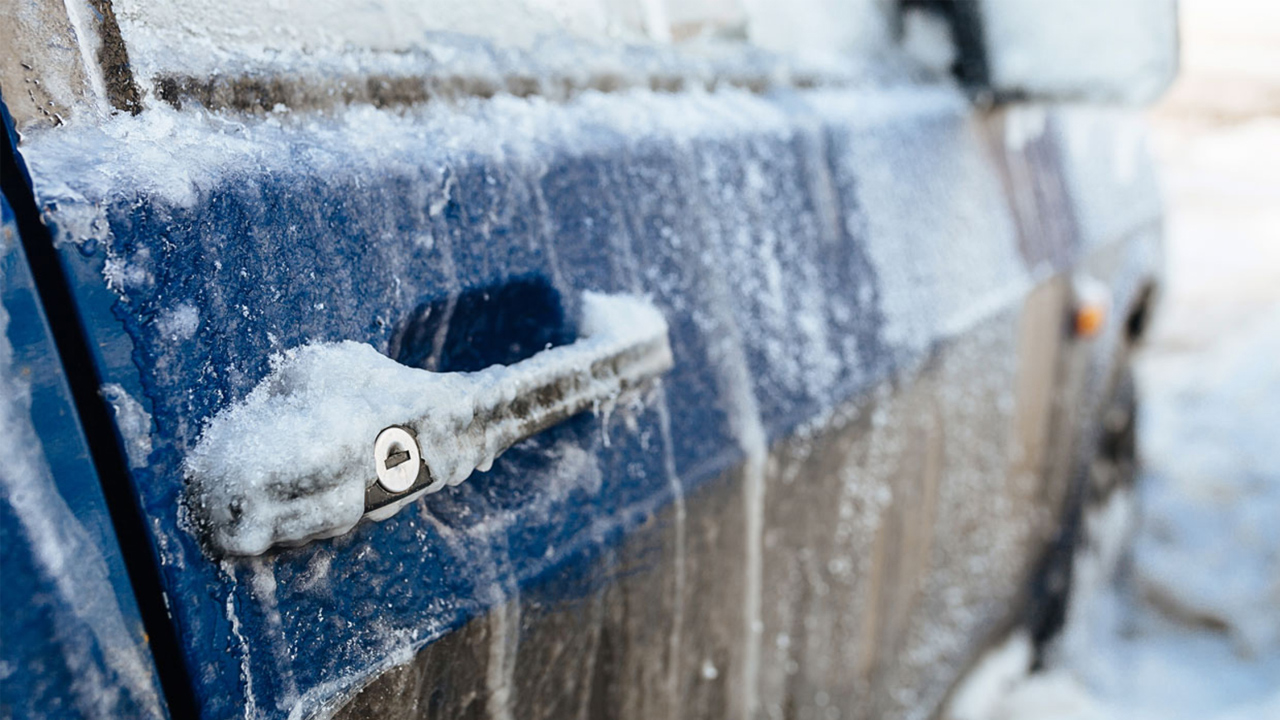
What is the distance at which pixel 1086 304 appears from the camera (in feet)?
7.25

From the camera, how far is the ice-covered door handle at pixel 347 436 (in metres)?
0.55

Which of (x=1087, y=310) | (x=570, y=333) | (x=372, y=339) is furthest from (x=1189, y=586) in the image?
(x=372, y=339)

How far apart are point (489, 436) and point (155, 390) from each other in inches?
9.0

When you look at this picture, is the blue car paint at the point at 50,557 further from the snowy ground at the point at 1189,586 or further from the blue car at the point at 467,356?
the snowy ground at the point at 1189,586

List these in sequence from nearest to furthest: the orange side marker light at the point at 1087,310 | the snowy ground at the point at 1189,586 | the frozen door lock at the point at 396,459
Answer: the frozen door lock at the point at 396,459, the orange side marker light at the point at 1087,310, the snowy ground at the point at 1189,586

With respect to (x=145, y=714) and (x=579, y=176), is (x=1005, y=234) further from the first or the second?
(x=145, y=714)

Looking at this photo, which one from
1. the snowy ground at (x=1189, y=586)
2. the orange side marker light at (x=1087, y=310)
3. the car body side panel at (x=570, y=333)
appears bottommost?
the snowy ground at (x=1189, y=586)

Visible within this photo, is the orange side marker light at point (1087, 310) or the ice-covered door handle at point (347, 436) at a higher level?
the ice-covered door handle at point (347, 436)

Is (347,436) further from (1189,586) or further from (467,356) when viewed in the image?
(1189,586)

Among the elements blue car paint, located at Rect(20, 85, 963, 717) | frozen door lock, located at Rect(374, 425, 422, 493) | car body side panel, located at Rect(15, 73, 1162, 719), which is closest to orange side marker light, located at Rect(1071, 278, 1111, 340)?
car body side panel, located at Rect(15, 73, 1162, 719)

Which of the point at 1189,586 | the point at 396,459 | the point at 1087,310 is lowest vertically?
the point at 1189,586

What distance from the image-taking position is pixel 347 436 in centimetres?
58

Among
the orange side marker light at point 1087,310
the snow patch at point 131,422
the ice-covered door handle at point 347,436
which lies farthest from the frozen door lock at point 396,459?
the orange side marker light at point 1087,310

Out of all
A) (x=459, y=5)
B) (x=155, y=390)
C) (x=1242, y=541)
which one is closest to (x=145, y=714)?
(x=155, y=390)
